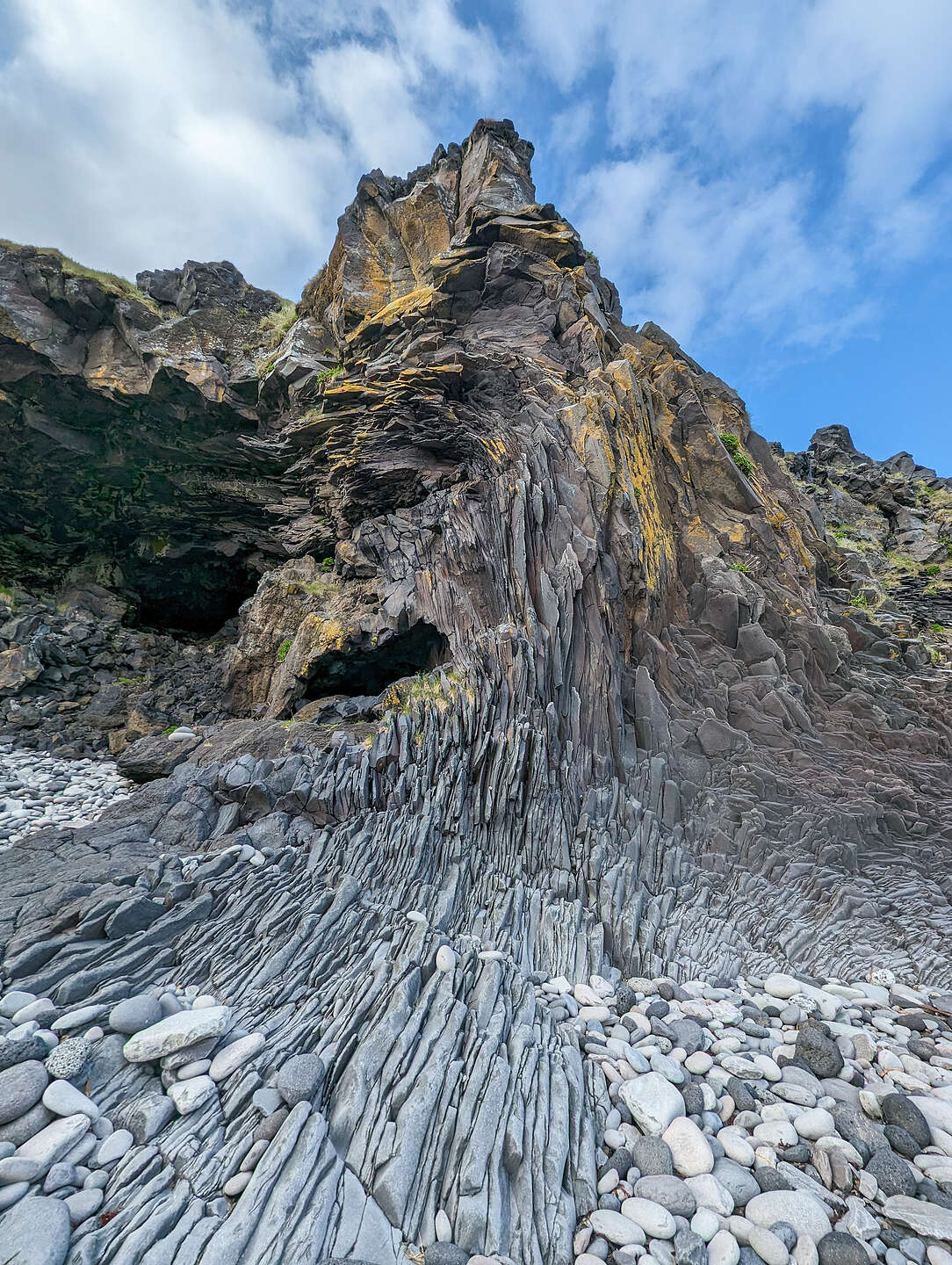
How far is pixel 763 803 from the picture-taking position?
6609 mm

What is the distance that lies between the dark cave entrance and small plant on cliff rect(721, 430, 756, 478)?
7.52 meters

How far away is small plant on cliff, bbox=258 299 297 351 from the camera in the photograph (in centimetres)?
1416

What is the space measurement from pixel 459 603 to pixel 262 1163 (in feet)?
20.0

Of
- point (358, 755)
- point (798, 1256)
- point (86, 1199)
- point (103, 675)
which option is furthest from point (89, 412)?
point (798, 1256)

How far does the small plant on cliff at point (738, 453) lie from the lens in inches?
423

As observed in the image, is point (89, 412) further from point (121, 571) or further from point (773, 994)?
point (773, 994)

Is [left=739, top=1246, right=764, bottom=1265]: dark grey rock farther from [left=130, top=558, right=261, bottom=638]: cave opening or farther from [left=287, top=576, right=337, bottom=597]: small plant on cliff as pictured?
[left=130, top=558, right=261, bottom=638]: cave opening

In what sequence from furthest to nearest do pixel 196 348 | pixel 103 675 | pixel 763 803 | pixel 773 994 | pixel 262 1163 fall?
1. pixel 103 675
2. pixel 196 348
3. pixel 763 803
4. pixel 773 994
5. pixel 262 1163

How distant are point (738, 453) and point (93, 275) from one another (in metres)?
16.2

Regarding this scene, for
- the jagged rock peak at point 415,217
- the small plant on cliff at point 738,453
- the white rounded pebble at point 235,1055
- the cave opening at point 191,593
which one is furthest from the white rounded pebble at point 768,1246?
the cave opening at point 191,593

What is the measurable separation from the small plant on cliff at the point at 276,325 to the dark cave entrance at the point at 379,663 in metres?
10.4

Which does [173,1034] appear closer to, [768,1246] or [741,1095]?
[768,1246]

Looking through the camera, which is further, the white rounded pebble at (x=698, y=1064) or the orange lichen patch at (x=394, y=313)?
the orange lichen patch at (x=394, y=313)

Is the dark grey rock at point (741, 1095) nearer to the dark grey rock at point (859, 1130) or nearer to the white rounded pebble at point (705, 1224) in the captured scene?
the dark grey rock at point (859, 1130)
